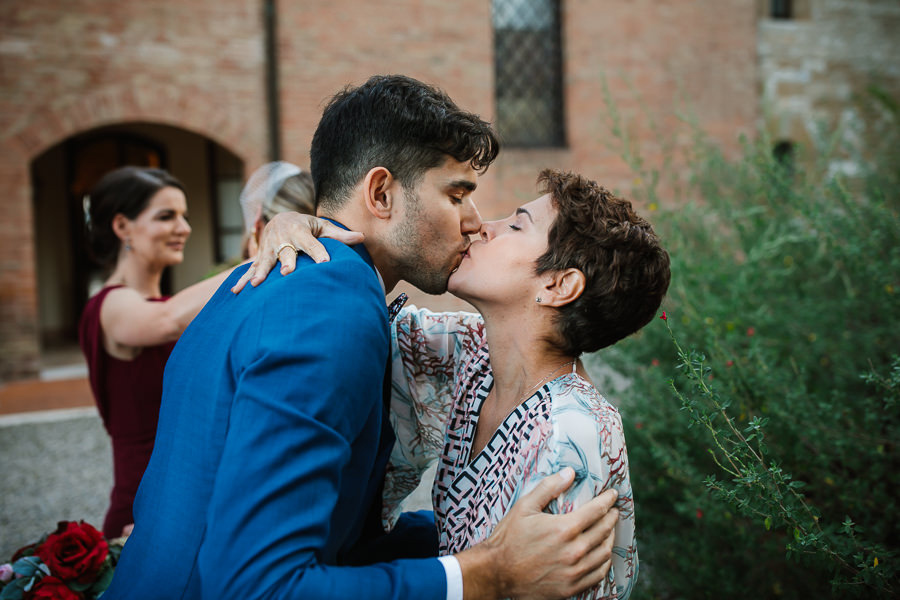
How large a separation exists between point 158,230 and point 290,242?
176 centimetres

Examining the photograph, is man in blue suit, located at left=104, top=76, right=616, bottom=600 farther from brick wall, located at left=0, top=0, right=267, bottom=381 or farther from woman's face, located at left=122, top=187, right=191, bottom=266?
brick wall, located at left=0, top=0, right=267, bottom=381

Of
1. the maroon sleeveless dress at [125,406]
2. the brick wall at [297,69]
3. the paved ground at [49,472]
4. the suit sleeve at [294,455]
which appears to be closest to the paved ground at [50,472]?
the paved ground at [49,472]

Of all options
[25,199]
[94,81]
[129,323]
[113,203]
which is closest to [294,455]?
[129,323]

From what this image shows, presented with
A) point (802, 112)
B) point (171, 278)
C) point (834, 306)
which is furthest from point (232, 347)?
point (802, 112)

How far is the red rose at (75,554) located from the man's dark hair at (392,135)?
4.06 ft

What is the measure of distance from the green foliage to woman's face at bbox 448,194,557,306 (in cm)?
46

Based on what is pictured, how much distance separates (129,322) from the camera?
2678mm

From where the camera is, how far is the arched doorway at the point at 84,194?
11.6m

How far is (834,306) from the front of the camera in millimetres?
3475

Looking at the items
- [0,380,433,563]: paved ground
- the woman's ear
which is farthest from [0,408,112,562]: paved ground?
the woman's ear

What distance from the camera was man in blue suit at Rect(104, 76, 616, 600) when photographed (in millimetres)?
1146

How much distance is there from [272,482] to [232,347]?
1.04ft

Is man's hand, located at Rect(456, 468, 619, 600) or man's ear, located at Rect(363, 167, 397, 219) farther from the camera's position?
man's ear, located at Rect(363, 167, 397, 219)

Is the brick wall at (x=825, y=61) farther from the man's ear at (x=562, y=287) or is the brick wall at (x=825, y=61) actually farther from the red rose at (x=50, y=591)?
the red rose at (x=50, y=591)
